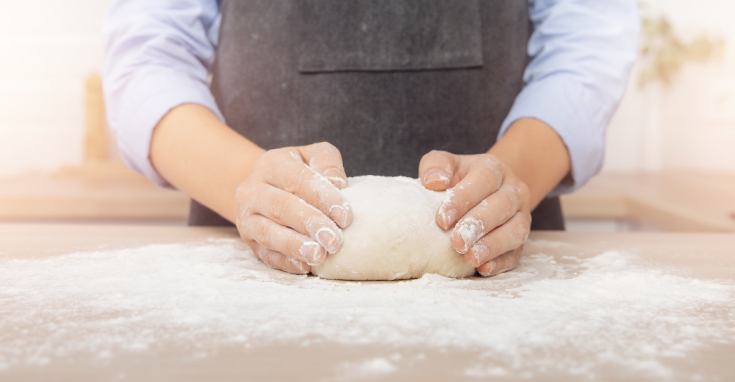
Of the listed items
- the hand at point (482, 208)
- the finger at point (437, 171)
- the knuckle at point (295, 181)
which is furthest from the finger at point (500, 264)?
the knuckle at point (295, 181)

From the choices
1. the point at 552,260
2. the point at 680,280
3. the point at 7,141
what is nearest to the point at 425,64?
the point at 552,260

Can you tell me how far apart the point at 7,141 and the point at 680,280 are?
213 cm

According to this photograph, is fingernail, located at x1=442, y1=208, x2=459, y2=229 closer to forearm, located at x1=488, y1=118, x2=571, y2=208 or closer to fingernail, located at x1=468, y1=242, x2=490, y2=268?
fingernail, located at x1=468, y1=242, x2=490, y2=268

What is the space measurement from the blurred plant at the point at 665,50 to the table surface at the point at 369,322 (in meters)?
1.35

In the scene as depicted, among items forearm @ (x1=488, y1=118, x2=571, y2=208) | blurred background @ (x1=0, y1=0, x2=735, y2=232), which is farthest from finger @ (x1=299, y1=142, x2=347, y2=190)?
blurred background @ (x1=0, y1=0, x2=735, y2=232)

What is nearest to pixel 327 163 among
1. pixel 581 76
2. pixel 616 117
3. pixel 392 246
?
pixel 392 246

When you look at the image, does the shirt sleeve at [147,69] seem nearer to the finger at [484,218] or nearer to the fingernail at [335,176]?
the fingernail at [335,176]

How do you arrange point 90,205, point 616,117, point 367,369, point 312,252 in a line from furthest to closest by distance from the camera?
point 616,117 → point 90,205 → point 312,252 → point 367,369

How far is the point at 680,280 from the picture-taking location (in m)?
0.57

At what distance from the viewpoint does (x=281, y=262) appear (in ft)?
2.01

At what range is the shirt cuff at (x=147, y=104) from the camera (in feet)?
2.72

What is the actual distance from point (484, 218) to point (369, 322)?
21 cm

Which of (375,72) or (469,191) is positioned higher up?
(375,72)

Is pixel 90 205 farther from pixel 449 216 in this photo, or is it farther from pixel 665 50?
pixel 665 50
